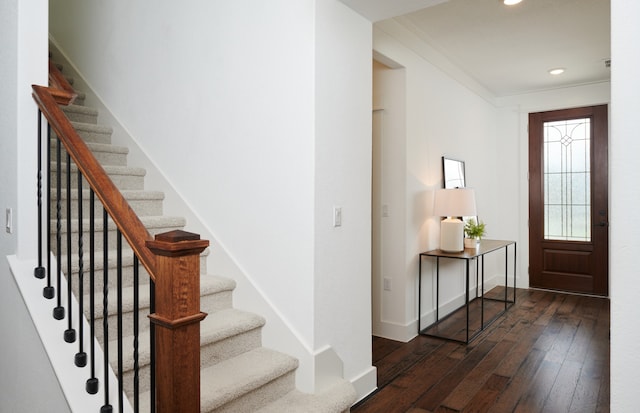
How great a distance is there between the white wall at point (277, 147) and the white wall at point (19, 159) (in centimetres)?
98

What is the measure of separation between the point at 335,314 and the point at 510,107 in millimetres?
4865

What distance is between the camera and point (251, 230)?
2656 mm

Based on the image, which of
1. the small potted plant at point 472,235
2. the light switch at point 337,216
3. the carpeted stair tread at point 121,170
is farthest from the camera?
the small potted plant at point 472,235

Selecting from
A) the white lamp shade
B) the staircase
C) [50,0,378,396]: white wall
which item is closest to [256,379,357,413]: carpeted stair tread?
the staircase

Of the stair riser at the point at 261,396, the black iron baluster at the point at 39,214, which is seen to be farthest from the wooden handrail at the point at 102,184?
the stair riser at the point at 261,396

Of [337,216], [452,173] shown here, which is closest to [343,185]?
[337,216]

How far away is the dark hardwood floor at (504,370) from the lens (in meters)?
2.67

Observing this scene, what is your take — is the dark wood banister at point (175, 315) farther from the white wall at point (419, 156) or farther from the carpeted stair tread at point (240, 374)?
the white wall at point (419, 156)

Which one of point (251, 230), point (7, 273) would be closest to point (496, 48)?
point (251, 230)

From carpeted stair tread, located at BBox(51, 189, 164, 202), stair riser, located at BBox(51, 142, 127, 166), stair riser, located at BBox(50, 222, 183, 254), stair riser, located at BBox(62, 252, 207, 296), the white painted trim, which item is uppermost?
stair riser, located at BBox(51, 142, 127, 166)

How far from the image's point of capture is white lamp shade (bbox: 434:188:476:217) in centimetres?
403

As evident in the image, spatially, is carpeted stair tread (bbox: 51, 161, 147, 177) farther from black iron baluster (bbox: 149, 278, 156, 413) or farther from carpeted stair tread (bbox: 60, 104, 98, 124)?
black iron baluster (bbox: 149, 278, 156, 413)

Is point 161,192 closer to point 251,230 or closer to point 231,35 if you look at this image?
point 251,230

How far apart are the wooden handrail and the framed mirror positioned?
11.7ft
